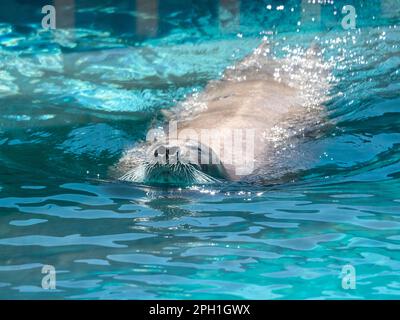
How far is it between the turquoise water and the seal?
0.51 feet

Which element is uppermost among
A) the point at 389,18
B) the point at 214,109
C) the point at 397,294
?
the point at 389,18

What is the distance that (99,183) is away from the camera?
6.27 m

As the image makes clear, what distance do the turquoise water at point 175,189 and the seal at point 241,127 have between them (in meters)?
0.16

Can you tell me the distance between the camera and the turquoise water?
4.41 m

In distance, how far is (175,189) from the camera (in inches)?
240

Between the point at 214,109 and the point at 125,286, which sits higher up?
the point at 214,109

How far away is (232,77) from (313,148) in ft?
6.66

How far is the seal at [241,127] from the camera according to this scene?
6215mm

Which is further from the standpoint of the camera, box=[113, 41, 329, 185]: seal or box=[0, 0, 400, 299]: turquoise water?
box=[113, 41, 329, 185]: seal

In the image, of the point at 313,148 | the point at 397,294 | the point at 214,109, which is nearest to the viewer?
the point at 397,294

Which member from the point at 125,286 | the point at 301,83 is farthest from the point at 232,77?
the point at 125,286

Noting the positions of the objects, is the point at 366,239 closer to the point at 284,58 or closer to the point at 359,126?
the point at 359,126

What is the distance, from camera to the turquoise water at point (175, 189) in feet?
14.5

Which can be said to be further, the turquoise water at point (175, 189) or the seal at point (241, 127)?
the seal at point (241, 127)
